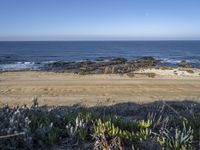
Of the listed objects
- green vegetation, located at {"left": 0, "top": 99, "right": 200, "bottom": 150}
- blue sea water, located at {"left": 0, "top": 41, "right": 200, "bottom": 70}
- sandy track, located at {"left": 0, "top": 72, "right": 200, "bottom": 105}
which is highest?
green vegetation, located at {"left": 0, "top": 99, "right": 200, "bottom": 150}

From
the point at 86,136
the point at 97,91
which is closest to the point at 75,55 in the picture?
the point at 97,91

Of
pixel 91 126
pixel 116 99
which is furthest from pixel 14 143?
pixel 116 99

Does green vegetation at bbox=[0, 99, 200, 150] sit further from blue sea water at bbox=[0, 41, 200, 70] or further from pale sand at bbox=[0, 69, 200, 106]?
blue sea water at bbox=[0, 41, 200, 70]

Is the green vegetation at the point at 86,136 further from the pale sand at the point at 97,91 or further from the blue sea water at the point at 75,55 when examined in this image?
the blue sea water at the point at 75,55

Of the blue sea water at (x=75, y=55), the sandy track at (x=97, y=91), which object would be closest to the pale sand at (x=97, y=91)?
the sandy track at (x=97, y=91)

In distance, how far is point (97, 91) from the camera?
792 inches

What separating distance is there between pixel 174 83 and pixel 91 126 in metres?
19.7

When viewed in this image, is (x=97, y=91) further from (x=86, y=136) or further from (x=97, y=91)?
(x=86, y=136)

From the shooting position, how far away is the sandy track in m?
17.1

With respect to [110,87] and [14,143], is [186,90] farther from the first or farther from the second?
[14,143]

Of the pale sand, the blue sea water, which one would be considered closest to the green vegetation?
the pale sand

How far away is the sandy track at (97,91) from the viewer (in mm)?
17109

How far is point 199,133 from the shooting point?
4.83 m

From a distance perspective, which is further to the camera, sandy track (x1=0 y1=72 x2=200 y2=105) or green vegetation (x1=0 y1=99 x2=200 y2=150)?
sandy track (x1=0 y1=72 x2=200 y2=105)
